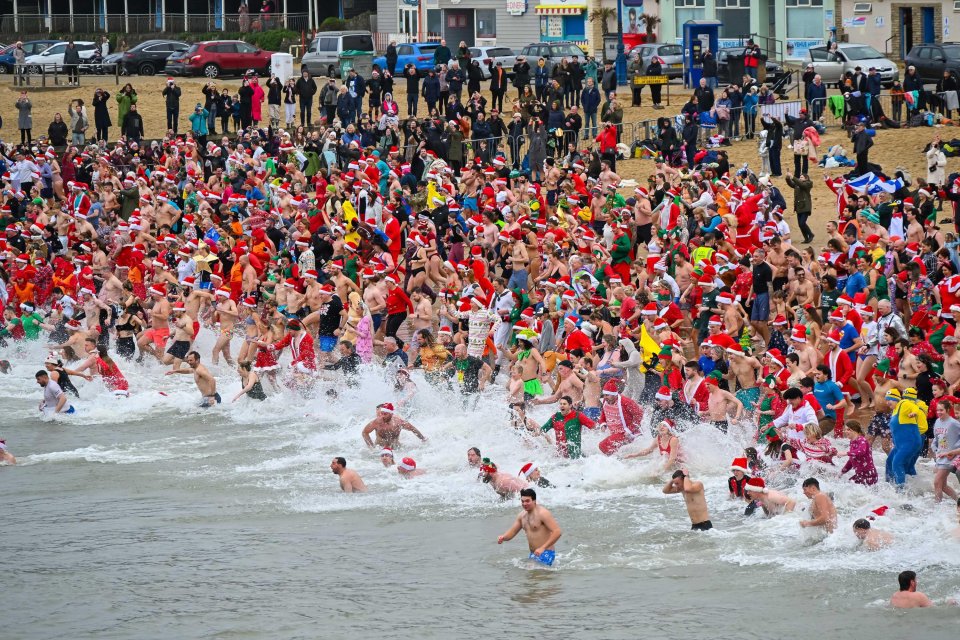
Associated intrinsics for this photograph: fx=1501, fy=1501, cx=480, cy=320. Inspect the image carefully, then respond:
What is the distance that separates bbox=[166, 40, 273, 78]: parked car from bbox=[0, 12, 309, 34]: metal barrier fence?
10.5 metres

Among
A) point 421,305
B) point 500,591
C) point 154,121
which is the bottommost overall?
point 500,591

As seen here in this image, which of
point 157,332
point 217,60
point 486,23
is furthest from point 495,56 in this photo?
point 157,332

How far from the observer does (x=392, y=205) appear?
2528 centimetres

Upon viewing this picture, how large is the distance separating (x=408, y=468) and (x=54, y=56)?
33327mm

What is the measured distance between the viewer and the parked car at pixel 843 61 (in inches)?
1382

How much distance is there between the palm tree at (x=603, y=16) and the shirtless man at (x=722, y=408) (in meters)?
31.5

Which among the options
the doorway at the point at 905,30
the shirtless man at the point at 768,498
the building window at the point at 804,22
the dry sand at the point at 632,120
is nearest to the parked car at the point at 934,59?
the dry sand at the point at 632,120

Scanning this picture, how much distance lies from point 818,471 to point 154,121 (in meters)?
27.1

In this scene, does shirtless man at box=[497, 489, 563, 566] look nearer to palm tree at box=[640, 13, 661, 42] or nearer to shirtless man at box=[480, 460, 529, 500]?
shirtless man at box=[480, 460, 529, 500]

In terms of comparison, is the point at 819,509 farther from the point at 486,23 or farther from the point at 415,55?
the point at 486,23

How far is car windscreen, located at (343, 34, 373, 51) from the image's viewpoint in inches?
1713

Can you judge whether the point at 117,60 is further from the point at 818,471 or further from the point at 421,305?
the point at 818,471

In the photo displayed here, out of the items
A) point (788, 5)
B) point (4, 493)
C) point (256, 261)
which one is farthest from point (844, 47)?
point (4, 493)

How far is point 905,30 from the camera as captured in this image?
41438 millimetres
